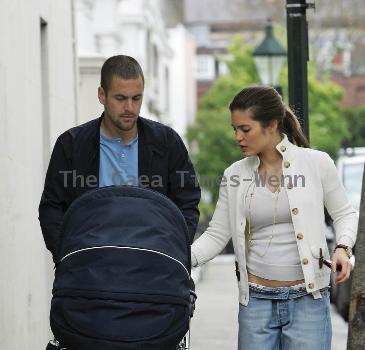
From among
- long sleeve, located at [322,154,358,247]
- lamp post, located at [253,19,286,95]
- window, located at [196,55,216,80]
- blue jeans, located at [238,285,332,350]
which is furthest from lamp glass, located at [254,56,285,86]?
window, located at [196,55,216,80]

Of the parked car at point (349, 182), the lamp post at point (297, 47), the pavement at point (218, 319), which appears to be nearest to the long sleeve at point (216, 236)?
the lamp post at point (297, 47)

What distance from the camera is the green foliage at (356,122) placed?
71875 mm

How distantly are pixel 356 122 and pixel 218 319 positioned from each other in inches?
2291

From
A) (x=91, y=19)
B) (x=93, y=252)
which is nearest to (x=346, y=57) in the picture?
(x=91, y=19)

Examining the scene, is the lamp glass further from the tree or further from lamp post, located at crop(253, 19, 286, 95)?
the tree

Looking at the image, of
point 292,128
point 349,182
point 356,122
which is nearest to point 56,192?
point 292,128

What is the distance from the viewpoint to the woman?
6.30 metres

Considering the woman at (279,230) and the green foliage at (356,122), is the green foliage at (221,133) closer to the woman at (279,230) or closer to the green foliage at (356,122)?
the green foliage at (356,122)

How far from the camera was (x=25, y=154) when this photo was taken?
32.1 ft

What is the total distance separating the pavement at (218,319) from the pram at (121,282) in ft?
24.7

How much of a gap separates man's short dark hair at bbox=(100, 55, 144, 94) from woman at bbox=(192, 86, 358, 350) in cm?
51

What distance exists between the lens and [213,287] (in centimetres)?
2553

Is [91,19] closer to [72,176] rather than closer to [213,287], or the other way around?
[213,287]

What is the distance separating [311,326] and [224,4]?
308 feet
